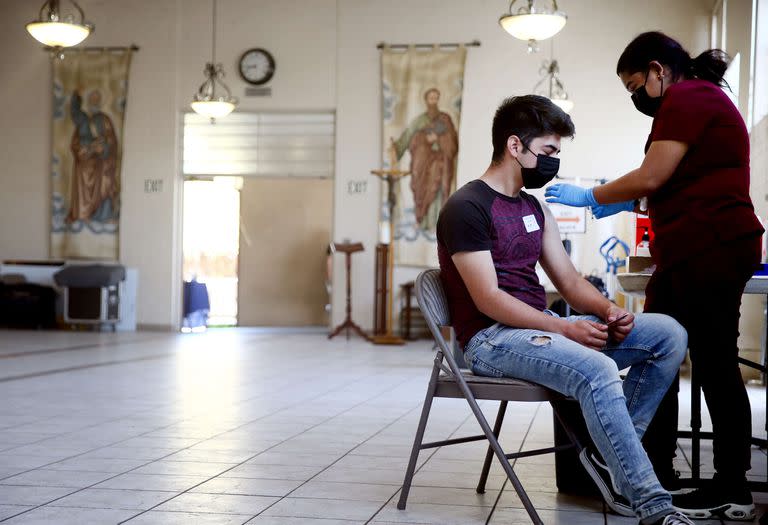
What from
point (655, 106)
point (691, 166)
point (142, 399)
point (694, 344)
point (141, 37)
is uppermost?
point (141, 37)

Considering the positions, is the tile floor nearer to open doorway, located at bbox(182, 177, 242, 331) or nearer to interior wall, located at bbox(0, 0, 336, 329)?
interior wall, located at bbox(0, 0, 336, 329)

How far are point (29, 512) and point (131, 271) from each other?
29.5ft

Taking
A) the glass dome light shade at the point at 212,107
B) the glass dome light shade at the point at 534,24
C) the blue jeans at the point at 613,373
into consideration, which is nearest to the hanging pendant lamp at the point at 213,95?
the glass dome light shade at the point at 212,107

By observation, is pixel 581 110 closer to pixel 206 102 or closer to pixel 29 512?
pixel 206 102

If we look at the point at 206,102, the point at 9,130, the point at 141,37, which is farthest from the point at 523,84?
the point at 9,130

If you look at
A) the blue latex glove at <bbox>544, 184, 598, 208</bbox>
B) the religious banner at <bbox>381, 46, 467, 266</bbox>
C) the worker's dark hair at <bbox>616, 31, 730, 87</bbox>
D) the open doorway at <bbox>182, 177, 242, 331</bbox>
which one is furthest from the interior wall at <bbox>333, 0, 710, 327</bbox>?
the worker's dark hair at <bbox>616, 31, 730, 87</bbox>

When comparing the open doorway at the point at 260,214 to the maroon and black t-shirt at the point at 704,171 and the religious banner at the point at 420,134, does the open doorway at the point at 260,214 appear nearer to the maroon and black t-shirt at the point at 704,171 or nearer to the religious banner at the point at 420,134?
the religious banner at the point at 420,134

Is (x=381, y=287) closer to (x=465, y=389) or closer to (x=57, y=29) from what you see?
(x=57, y=29)

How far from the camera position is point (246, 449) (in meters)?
3.61

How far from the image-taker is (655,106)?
2.63 meters

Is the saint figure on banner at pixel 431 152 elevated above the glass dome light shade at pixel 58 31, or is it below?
below

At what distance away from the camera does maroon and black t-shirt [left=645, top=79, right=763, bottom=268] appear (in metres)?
2.47

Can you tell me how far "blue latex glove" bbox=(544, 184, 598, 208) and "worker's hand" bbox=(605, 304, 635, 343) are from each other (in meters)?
0.39

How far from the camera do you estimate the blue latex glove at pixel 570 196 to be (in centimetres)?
274
